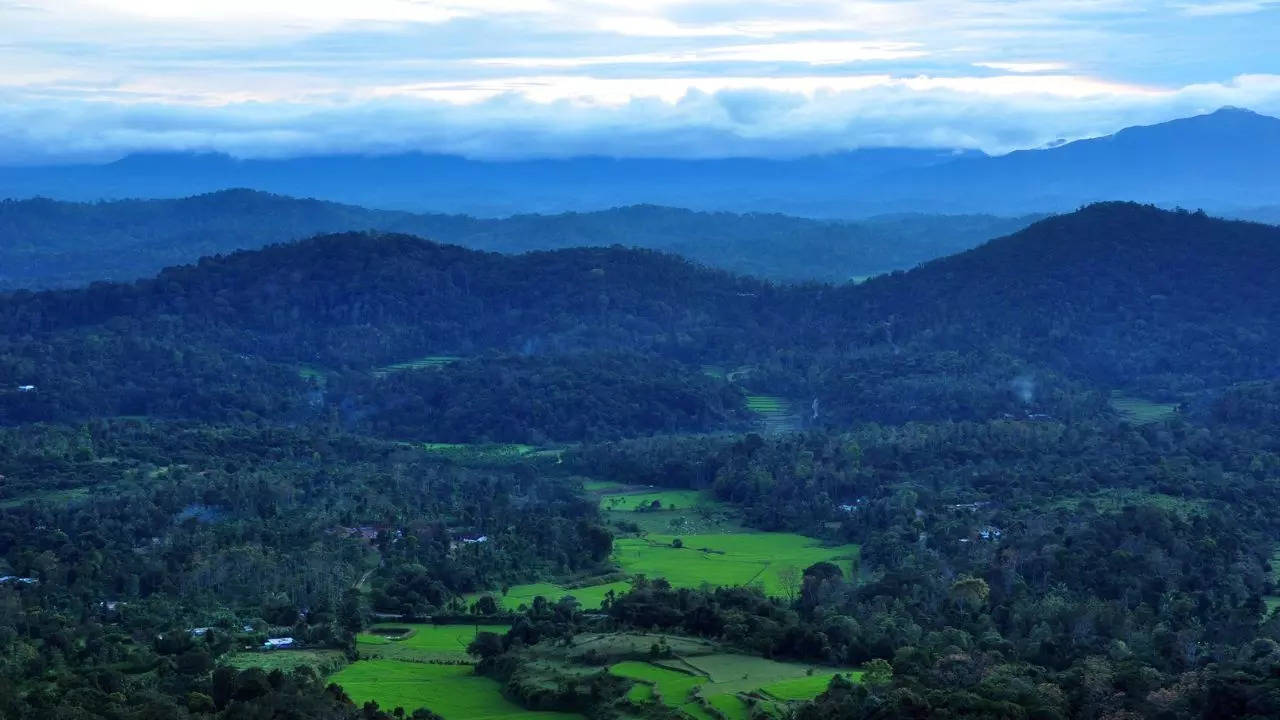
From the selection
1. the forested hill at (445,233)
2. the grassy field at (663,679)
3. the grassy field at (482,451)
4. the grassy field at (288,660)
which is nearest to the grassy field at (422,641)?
the grassy field at (288,660)

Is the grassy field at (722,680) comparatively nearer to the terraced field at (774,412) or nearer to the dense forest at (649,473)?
the dense forest at (649,473)

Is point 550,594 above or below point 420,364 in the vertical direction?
below

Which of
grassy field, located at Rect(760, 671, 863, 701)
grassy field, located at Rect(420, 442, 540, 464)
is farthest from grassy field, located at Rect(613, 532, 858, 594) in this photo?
grassy field, located at Rect(420, 442, 540, 464)

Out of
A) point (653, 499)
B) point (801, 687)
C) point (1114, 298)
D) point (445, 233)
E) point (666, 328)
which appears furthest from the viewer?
point (445, 233)

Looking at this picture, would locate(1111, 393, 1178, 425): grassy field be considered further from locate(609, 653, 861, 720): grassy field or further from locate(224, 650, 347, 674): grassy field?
locate(224, 650, 347, 674): grassy field

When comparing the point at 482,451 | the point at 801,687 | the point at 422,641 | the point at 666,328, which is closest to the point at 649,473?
the point at 482,451

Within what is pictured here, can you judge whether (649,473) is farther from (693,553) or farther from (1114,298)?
(1114,298)

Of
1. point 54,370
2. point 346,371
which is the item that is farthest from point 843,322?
point 54,370
